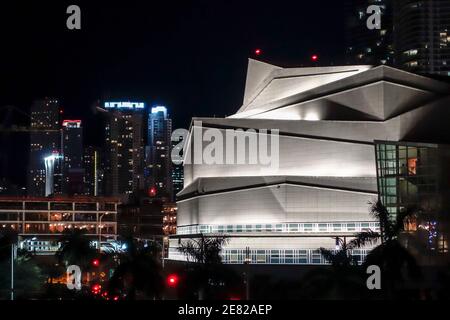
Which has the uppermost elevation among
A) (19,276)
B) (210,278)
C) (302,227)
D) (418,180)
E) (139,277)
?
(418,180)

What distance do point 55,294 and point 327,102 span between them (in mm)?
38233

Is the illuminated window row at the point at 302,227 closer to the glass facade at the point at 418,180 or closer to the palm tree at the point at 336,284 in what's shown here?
the glass facade at the point at 418,180

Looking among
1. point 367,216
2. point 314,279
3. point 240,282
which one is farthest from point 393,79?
point 314,279

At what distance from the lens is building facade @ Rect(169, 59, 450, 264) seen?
86.9 m

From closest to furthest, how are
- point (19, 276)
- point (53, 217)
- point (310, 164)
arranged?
point (19, 276)
point (310, 164)
point (53, 217)

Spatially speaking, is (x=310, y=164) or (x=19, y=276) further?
(x=310, y=164)

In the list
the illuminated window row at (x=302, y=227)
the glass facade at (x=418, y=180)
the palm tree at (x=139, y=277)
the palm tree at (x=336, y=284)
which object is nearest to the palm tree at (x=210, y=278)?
A: the palm tree at (x=139, y=277)

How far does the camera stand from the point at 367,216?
8600 cm

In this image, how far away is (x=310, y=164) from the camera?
297 feet

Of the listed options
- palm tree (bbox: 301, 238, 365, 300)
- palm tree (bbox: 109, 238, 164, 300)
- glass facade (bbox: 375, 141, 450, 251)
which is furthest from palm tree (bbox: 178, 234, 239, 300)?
glass facade (bbox: 375, 141, 450, 251)

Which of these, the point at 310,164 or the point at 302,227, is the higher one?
the point at 310,164

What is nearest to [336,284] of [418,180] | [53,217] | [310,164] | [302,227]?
[418,180]

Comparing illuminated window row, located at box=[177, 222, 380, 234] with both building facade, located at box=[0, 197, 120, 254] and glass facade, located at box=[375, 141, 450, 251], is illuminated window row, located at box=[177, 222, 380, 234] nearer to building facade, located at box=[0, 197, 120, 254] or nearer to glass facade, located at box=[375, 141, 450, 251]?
glass facade, located at box=[375, 141, 450, 251]

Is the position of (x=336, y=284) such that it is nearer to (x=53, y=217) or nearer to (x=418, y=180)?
(x=418, y=180)
